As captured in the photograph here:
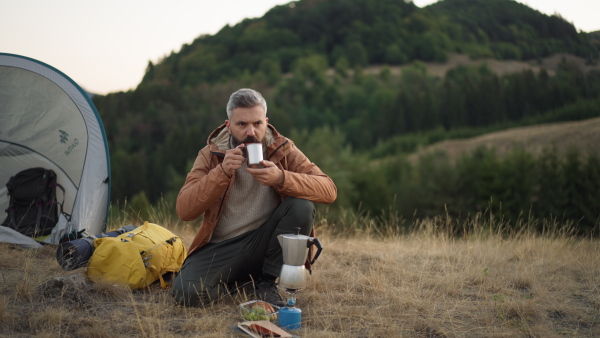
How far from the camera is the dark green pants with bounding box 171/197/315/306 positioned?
3.32 m

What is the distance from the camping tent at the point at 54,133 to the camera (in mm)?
5445

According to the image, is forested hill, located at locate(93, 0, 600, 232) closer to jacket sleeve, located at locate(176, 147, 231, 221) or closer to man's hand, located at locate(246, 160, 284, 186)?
jacket sleeve, located at locate(176, 147, 231, 221)

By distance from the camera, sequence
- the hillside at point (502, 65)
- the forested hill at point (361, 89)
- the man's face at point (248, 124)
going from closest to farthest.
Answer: the man's face at point (248, 124) → the hillside at point (502, 65) → the forested hill at point (361, 89)

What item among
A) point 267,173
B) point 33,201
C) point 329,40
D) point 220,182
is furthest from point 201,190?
point 329,40

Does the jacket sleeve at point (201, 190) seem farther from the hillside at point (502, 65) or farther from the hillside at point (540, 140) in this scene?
the hillside at point (540, 140)

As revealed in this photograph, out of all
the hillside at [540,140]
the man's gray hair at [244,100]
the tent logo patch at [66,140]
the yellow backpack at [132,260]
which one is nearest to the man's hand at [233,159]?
the man's gray hair at [244,100]

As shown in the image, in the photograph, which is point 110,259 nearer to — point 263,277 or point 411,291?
point 263,277

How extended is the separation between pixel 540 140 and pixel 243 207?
143 feet

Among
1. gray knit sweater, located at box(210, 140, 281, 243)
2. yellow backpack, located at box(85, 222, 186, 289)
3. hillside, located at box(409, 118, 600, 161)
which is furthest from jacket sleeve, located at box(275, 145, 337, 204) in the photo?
hillside, located at box(409, 118, 600, 161)

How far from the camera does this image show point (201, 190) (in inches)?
125

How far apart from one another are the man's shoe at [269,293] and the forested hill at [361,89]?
761 centimetres

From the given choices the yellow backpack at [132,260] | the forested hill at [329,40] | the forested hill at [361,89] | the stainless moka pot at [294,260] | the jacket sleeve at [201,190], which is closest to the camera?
the stainless moka pot at [294,260]

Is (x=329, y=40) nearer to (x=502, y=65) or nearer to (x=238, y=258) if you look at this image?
(x=502, y=65)

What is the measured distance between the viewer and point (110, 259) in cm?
375
